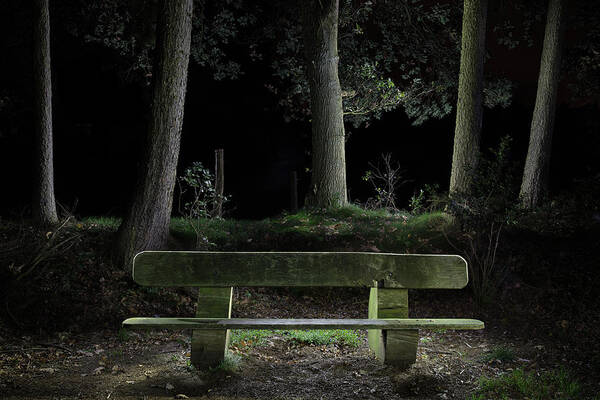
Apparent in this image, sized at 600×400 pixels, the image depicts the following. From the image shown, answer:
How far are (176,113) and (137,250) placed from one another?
2044 millimetres

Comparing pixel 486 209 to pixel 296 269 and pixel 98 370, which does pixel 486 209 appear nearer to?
pixel 296 269

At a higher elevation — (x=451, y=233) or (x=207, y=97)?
(x=207, y=97)

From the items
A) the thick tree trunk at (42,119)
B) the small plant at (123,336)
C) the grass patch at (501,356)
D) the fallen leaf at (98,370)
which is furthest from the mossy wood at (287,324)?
the thick tree trunk at (42,119)

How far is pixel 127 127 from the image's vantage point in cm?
2678

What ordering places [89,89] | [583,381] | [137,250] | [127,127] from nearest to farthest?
[583,381] → [137,250] → [89,89] → [127,127]

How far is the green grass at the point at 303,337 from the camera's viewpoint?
574 centimetres

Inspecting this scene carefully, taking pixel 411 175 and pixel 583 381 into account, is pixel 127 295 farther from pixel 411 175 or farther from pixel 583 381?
pixel 411 175

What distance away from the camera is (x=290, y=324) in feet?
14.3

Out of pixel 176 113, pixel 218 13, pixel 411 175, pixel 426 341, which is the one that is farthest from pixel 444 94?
pixel 411 175

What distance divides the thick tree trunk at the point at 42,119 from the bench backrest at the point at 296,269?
6.73m

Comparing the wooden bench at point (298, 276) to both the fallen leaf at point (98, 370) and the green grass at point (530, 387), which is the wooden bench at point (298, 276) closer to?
the green grass at point (530, 387)

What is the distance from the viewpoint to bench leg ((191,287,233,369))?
15.5ft

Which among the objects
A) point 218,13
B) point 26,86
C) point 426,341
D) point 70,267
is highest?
point 218,13

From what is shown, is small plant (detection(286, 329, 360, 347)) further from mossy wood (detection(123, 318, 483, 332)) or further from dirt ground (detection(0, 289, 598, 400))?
mossy wood (detection(123, 318, 483, 332))
